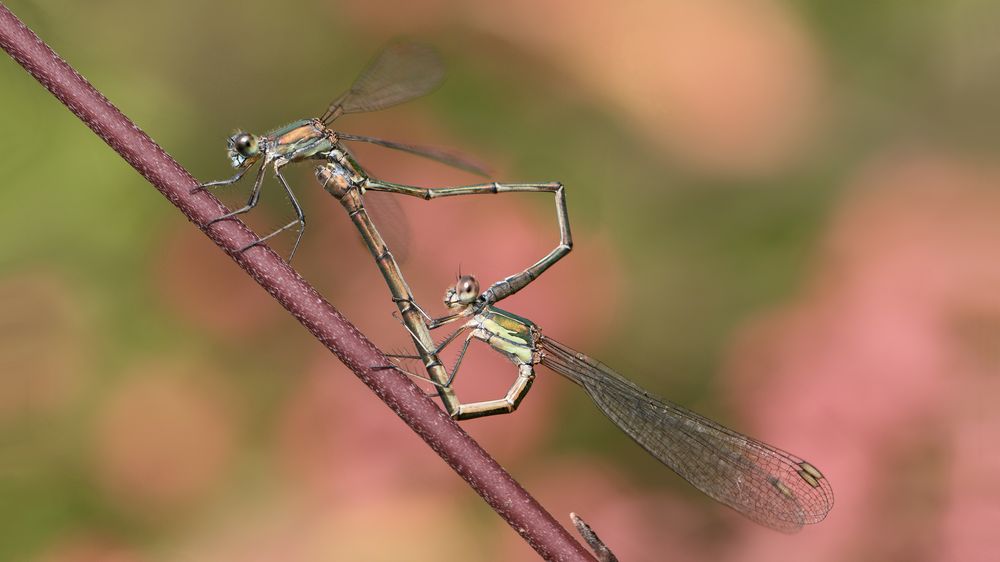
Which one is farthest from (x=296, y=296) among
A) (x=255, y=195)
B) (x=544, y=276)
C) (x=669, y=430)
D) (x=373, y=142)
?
(x=544, y=276)

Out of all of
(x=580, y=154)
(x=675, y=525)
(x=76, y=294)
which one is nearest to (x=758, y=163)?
(x=580, y=154)

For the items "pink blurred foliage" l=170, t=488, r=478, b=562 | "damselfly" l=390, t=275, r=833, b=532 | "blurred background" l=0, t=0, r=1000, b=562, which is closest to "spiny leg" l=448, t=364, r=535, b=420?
"damselfly" l=390, t=275, r=833, b=532

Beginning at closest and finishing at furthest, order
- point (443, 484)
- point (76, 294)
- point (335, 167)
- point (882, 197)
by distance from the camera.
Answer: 1. point (335, 167)
2. point (76, 294)
3. point (443, 484)
4. point (882, 197)

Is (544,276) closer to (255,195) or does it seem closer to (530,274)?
(530,274)

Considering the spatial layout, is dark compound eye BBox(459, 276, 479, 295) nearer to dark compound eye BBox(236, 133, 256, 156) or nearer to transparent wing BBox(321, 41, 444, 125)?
transparent wing BBox(321, 41, 444, 125)

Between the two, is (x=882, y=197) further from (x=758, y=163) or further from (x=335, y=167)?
(x=335, y=167)

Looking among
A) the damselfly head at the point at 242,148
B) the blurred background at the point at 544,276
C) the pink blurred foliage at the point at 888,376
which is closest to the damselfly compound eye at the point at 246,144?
the damselfly head at the point at 242,148

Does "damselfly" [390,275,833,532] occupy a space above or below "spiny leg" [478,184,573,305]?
below

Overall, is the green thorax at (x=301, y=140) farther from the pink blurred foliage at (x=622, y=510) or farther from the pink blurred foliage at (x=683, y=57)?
the pink blurred foliage at (x=622, y=510)
